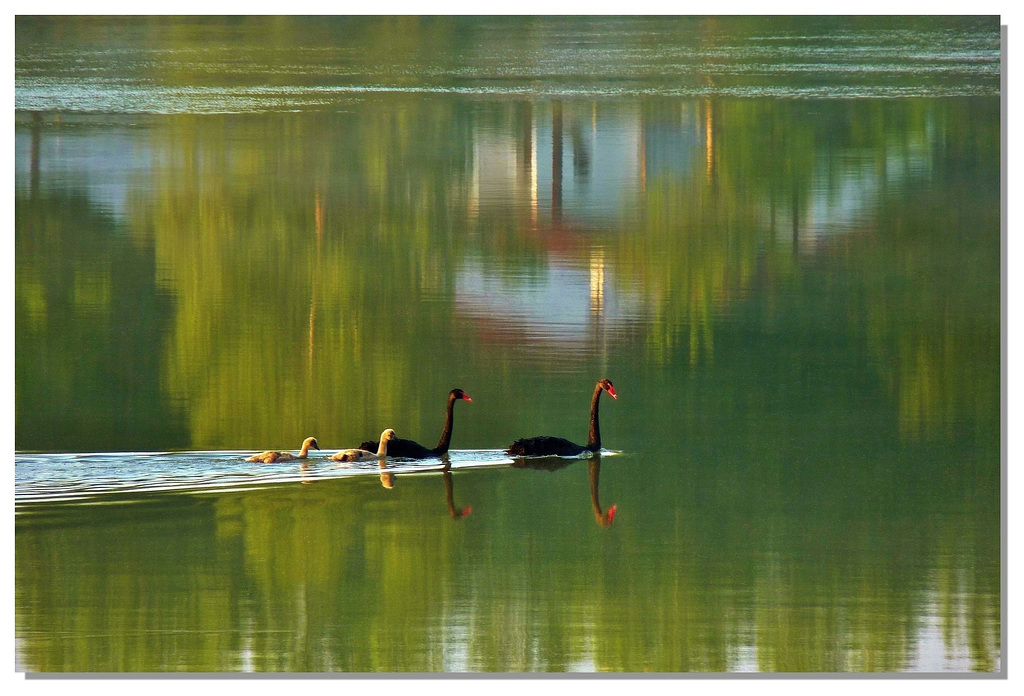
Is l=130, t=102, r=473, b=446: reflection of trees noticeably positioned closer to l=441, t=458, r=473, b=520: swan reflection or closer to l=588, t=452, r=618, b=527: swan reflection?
l=441, t=458, r=473, b=520: swan reflection

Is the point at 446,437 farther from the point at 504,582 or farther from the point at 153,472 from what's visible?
the point at 153,472

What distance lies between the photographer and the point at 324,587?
319 inches

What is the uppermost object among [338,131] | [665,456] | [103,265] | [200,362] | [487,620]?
[338,131]

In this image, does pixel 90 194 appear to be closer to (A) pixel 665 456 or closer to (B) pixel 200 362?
(B) pixel 200 362

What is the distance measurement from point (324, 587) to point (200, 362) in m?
1.78

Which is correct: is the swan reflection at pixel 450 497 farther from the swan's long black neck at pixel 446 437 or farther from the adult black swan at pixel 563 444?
the adult black swan at pixel 563 444

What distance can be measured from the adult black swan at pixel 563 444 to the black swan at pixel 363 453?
0.73 meters

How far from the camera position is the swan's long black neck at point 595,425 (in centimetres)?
933

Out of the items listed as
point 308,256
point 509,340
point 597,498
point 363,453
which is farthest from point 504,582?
point 308,256

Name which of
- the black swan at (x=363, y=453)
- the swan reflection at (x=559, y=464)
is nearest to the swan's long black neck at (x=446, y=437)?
the black swan at (x=363, y=453)

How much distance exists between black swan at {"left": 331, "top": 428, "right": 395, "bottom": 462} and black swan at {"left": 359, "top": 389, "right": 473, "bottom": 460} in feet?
0.10

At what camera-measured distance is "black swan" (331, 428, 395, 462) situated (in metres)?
9.16

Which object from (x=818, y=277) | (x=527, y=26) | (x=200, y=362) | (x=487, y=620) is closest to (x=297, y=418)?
(x=200, y=362)

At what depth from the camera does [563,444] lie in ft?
30.5
